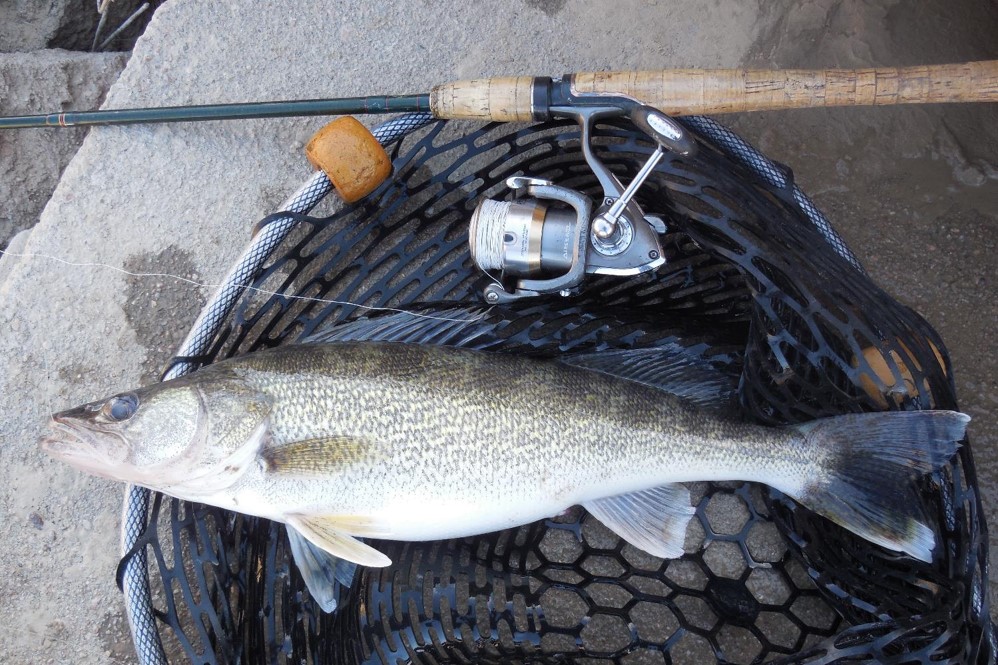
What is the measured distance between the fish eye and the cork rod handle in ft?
4.12

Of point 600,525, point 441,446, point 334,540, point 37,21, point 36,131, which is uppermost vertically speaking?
point 37,21

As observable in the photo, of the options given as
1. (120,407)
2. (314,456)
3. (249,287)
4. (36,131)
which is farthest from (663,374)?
(36,131)

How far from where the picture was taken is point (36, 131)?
9.41 feet

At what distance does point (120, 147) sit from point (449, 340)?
1.45 metres

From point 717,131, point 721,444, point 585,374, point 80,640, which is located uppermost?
point 717,131

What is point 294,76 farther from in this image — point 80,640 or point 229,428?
point 80,640

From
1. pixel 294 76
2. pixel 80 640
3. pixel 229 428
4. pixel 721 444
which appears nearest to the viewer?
pixel 229 428

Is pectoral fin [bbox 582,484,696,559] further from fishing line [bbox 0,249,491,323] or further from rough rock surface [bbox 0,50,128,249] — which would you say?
rough rock surface [bbox 0,50,128,249]

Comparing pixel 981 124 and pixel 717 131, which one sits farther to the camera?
pixel 981 124

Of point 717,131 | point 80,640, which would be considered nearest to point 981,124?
point 717,131

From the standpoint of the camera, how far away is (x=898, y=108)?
2764 millimetres

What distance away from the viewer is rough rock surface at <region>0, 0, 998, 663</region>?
96.7 inches

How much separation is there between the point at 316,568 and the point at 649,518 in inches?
39.1

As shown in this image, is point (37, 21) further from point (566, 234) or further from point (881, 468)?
point (881, 468)
